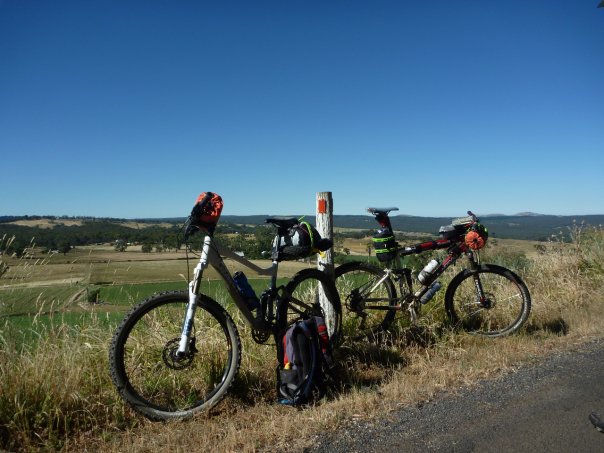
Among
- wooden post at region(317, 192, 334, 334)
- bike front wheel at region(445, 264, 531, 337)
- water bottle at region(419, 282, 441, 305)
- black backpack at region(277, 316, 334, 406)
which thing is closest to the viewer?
black backpack at region(277, 316, 334, 406)

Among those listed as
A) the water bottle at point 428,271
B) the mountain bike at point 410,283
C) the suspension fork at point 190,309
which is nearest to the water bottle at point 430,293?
the mountain bike at point 410,283

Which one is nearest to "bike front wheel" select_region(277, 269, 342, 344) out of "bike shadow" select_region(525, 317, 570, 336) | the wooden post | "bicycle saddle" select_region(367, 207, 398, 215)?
the wooden post

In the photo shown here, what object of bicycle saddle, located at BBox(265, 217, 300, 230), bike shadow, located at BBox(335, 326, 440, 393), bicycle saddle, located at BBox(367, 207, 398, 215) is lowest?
bike shadow, located at BBox(335, 326, 440, 393)

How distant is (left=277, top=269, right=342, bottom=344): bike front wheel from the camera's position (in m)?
Answer: 3.86

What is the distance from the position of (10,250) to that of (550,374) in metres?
5.33

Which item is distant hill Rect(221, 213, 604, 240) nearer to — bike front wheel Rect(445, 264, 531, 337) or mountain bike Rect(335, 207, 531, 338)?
mountain bike Rect(335, 207, 531, 338)

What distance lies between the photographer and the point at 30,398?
9.61 feet

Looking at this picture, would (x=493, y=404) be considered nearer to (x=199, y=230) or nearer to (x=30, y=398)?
(x=199, y=230)

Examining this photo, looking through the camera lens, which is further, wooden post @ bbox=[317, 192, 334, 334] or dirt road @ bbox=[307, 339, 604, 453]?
wooden post @ bbox=[317, 192, 334, 334]

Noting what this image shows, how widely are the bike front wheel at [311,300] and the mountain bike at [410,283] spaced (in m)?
0.35

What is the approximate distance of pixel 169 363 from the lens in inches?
130

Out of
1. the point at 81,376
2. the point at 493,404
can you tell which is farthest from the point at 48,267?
the point at 493,404

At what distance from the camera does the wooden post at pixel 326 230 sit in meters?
4.59

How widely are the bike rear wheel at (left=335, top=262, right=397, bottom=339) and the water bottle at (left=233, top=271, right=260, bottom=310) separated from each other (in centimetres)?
147
